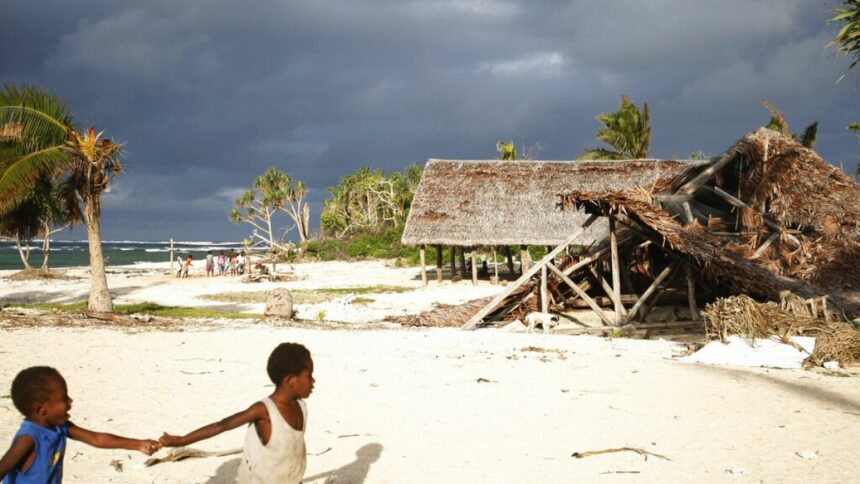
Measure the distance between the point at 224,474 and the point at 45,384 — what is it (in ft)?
6.90

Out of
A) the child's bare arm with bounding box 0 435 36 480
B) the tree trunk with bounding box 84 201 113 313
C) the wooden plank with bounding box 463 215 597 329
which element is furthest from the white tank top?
the tree trunk with bounding box 84 201 113 313

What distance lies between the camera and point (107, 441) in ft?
10.1

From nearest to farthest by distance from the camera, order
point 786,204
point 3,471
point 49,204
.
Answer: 1. point 3,471
2. point 786,204
3. point 49,204

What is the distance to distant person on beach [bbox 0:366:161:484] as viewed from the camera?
9.42ft

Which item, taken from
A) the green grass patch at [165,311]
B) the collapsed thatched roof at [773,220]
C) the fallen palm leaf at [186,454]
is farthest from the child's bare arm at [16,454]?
the green grass patch at [165,311]

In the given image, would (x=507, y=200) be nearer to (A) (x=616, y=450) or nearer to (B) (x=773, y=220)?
(B) (x=773, y=220)

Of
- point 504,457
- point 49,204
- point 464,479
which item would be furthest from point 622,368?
point 49,204

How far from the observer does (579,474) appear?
4.67 meters

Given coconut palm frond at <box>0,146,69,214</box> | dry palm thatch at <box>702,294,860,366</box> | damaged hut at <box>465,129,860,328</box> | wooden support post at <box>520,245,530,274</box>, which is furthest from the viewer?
wooden support post at <box>520,245,530,274</box>

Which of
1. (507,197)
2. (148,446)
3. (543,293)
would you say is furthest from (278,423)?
(507,197)

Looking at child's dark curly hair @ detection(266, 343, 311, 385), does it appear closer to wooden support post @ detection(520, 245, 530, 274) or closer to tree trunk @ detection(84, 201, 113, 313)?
tree trunk @ detection(84, 201, 113, 313)

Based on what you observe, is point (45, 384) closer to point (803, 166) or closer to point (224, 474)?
point (224, 474)

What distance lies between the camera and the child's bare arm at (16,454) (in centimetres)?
279

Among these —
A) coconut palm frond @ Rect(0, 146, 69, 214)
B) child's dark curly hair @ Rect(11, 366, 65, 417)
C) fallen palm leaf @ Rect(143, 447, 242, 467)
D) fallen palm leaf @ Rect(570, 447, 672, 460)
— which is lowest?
fallen palm leaf @ Rect(570, 447, 672, 460)
